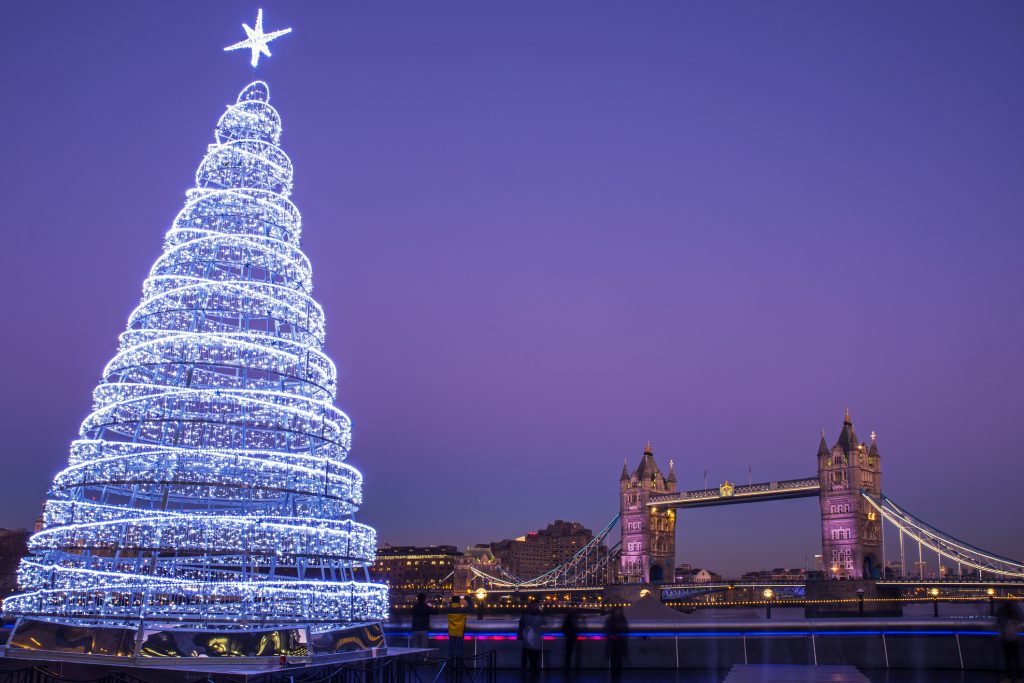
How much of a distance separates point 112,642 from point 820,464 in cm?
8227

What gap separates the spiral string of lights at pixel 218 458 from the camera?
44.3ft

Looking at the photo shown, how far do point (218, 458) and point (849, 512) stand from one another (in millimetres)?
78845

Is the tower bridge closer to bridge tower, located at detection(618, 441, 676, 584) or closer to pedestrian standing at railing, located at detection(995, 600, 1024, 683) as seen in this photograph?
bridge tower, located at detection(618, 441, 676, 584)

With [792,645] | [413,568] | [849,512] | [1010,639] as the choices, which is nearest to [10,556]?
[849,512]

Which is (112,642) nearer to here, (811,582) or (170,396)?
(170,396)

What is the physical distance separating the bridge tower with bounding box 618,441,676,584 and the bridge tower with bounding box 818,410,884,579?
22.2 metres

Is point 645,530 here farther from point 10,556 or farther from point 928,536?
point 10,556

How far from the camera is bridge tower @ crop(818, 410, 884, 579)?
8200 centimetres

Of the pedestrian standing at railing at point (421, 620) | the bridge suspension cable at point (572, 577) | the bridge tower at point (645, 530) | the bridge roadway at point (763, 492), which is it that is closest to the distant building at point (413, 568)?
the bridge suspension cable at point (572, 577)

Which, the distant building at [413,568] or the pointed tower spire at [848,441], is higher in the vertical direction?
the pointed tower spire at [848,441]

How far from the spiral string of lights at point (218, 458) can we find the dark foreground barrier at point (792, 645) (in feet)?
15.9

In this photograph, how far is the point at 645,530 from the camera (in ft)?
339

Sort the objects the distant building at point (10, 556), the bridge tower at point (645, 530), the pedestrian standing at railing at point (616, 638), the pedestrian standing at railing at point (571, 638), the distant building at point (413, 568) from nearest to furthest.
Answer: the pedestrian standing at railing at point (616, 638) < the pedestrian standing at railing at point (571, 638) < the distant building at point (10, 556) < the bridge tower at point (645, 530) < the distant building at point (413, 568)

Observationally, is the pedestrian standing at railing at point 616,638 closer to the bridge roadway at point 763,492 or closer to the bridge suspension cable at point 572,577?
the bridge roadway at point 763,492
